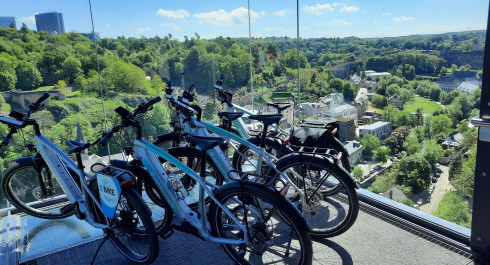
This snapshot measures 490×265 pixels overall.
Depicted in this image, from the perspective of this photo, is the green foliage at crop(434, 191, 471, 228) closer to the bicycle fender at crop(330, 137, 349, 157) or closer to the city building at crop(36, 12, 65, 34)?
the bicycle fender at crop(330, 137, 349, 157)

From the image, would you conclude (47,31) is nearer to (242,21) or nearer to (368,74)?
(242,21)

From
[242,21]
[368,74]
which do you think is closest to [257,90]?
[242,21]

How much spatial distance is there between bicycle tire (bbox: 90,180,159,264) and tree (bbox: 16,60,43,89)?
1.61 m

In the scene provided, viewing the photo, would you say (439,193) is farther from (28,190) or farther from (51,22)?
(51,22)

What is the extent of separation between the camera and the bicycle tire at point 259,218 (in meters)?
1.67

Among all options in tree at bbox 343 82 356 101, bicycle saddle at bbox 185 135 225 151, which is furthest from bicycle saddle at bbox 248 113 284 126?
tree at bbox 343 82 356 101

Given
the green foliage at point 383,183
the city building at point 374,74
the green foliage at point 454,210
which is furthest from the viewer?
the city building at point 374,74

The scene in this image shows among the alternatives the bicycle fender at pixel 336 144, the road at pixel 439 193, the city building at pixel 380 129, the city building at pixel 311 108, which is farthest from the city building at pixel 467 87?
the city building at pixel 380 129

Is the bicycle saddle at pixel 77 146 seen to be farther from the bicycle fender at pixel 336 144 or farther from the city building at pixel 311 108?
the city building at pixel 311 108

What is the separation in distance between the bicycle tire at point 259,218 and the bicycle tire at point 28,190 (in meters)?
1.32

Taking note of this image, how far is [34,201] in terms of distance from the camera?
2838 mm

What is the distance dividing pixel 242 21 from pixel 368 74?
218 centimetres

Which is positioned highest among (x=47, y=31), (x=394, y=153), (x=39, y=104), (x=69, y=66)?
(x=47, y=31)

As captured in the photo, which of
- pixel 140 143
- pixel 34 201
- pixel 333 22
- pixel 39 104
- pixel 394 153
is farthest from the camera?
pixel 394 153
